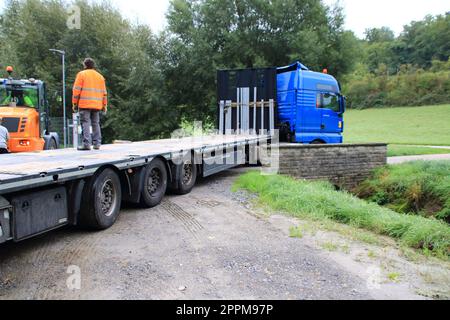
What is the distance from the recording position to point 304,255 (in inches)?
195

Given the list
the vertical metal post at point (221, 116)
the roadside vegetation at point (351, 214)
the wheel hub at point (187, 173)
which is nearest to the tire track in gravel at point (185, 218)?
the wheel hub at point (187, 173)

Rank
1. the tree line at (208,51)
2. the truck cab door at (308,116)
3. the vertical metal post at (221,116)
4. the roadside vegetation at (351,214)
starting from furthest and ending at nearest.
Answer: the tree line at (208,51) → the vertical metal post at (221,116) → the truck cab door at (308,116) → the roadside vegetation at (351,214)

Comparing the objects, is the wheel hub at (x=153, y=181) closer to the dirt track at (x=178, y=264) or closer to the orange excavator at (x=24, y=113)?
the dirt track at (x=178, y=264)

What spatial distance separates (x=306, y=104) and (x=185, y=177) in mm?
5293

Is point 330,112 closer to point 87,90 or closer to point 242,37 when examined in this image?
point 87,90

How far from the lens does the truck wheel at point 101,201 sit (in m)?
5.32

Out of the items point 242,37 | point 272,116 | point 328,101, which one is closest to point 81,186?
point 272,116

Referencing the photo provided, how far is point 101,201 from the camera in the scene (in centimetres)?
559

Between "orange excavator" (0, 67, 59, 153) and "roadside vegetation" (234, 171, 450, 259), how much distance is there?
252 inches

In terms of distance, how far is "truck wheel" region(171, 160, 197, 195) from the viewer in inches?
319

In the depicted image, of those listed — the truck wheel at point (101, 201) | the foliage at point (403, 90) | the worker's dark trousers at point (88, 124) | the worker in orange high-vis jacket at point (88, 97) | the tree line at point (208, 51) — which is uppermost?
the foliage at point (403, 90)

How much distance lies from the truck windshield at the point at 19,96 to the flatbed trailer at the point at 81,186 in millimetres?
6288

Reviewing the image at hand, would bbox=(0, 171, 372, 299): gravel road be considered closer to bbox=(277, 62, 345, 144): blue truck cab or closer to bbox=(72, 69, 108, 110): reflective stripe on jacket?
bbox=(72, 69, 108, 110): reflective stripe on jacket

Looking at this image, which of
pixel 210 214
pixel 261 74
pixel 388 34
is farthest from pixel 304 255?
pixel 388 34
